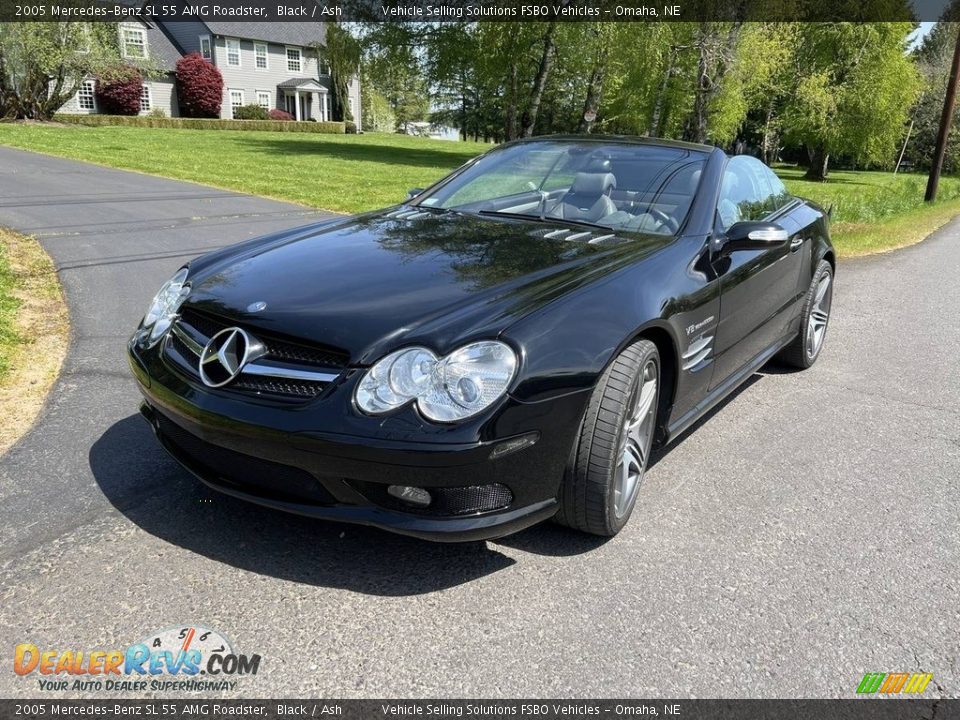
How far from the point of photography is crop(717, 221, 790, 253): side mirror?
3490mm

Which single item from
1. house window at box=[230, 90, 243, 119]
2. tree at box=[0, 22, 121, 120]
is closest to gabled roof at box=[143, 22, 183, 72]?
house window at box=[230, 90, 243, 119]

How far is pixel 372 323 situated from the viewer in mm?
2574

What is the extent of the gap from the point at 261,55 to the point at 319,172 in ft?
119

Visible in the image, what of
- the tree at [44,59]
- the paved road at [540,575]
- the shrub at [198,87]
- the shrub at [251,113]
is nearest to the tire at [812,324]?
the paved road at [540,575]

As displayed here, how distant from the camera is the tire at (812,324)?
17.0 ft

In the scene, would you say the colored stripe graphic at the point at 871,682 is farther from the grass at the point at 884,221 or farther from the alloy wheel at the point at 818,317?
the grass at the point at 884,221

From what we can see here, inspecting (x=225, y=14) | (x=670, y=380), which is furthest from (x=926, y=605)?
(x=225, y=14)

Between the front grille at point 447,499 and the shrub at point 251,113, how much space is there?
154 feet

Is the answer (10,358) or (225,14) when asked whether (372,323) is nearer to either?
(10,358)

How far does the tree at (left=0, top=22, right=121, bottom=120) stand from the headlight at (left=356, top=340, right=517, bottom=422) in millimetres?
37000

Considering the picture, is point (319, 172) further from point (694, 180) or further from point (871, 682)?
point (871, 682)

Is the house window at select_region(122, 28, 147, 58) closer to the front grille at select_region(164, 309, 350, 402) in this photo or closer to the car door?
the car door

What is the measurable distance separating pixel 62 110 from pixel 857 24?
136ft

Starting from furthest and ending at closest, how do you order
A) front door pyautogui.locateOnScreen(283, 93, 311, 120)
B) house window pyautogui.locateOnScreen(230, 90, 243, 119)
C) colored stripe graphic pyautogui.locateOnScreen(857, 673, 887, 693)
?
front door pyautogui.locateOnScreen(283, 93, 311, 120) < house window pyautogui.locateOnScreen(230, 90, 243, 119) < colored stripe graphic pyautogui.locateOnScreen(857, 673, 887, 693)
